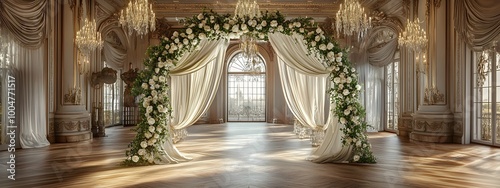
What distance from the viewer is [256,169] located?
5199 mm

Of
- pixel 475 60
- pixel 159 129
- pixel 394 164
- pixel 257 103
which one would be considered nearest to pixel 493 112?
pixel 475 60

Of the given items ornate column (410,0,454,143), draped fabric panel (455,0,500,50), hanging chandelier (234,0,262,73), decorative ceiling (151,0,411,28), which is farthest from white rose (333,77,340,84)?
decorative ceiling (151,0,411,28)

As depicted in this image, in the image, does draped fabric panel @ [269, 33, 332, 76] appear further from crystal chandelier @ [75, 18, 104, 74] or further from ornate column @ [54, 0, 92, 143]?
ornate column @ [54, 0, 92, 143]

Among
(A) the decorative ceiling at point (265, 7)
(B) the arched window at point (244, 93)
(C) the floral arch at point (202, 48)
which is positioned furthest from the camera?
(B) the arched window at point (244, 93)

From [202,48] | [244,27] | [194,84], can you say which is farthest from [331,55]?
[194,84]

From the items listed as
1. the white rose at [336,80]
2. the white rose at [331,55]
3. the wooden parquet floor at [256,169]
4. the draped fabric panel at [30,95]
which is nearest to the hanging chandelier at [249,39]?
the white rose at [331,55]

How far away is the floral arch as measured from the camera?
571cm

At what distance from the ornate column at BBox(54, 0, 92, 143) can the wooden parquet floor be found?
1243mm

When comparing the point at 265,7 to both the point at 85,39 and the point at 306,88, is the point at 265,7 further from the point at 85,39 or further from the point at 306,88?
the point at 306,88

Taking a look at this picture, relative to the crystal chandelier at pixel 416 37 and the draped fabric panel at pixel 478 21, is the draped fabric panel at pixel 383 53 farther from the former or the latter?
the draped fabric panel at pixel 478 21

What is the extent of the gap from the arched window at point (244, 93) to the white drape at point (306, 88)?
10121mm

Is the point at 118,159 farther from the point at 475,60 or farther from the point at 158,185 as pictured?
the point at 475,60

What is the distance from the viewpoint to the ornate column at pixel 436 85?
838 centimetres

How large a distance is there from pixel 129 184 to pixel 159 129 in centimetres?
145
